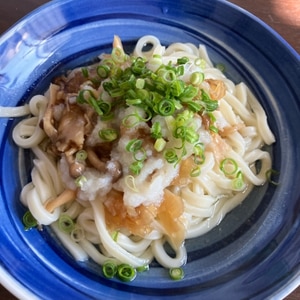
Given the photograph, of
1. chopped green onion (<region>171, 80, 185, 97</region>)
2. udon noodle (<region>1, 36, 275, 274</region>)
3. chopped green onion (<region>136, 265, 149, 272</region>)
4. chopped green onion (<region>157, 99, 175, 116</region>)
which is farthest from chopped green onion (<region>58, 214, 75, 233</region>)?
chopped green onion (<region>171, 80, 185, 97</region>)

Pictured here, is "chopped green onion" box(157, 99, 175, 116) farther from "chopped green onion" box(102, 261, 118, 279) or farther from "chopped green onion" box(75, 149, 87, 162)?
"chopped green onion" box(102, 261, 118, 279)

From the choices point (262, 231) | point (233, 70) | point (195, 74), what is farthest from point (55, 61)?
point (262, 231)

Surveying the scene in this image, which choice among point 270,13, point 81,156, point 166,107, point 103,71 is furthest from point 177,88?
point 270,13

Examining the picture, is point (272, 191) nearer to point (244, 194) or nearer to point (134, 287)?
point (244, 194)

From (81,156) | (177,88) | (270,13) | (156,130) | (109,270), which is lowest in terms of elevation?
(109,270)

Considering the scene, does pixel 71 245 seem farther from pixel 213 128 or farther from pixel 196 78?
pixel 196 78

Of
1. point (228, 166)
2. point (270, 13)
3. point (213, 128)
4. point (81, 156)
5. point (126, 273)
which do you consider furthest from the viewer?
point (270, 13)
